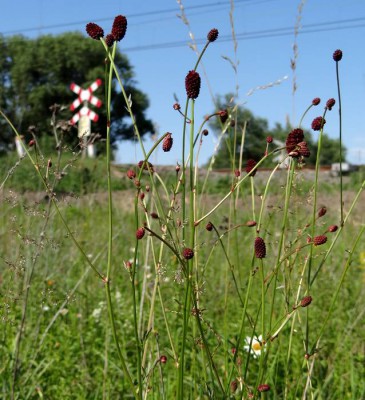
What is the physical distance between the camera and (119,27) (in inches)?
36.8

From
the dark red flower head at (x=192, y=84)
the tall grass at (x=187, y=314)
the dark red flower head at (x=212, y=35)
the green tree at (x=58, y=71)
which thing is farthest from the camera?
the green tree at (x=58, y=71)

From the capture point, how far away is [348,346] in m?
2.39

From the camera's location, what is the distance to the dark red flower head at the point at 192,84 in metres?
0.92

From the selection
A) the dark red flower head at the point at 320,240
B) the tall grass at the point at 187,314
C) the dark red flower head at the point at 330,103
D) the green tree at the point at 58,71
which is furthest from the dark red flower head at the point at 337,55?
the green tree at the point at 58,71

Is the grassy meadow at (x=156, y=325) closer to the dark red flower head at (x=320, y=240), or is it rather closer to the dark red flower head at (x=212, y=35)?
the dark red flower head at (x=320, y=240)

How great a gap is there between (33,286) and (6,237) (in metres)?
0.52

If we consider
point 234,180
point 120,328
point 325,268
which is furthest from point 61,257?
point 234,180

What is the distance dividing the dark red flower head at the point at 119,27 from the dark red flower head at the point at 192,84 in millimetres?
117

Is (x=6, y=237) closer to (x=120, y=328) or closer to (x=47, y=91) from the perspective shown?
(x=120, y=328)

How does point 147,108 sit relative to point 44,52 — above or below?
below

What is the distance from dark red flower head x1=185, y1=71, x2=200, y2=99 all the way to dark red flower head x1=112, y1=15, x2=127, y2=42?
0.12 metres

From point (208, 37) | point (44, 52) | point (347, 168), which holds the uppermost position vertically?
point (44, 52)

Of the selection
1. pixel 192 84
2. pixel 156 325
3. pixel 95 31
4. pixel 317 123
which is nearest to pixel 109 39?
pixel 95 31

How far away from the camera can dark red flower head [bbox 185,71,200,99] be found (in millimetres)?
916
